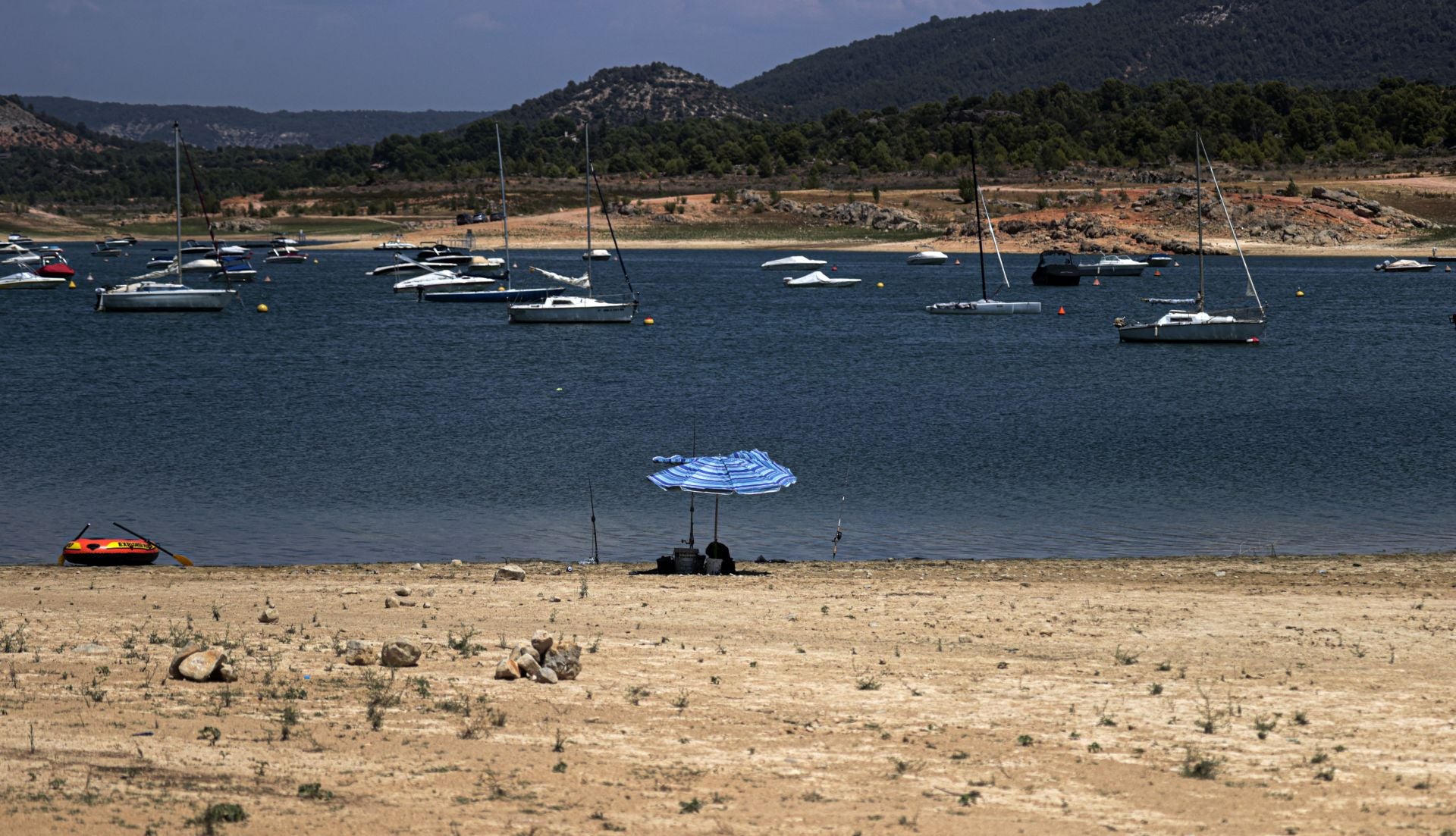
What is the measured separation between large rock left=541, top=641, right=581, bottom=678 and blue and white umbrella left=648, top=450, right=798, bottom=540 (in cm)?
749

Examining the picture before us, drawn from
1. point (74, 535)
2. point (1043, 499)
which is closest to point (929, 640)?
point (1043, 499)

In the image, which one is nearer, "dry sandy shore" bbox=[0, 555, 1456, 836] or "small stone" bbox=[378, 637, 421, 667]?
"dry sandy shore" bbox=[0, 555, 1456, 836]

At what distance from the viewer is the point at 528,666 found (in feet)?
52.7

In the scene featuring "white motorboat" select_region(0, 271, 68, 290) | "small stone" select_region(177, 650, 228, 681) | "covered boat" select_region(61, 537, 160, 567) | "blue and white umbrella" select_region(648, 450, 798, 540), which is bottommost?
"white motorboat" select_region(0, 271, 68, 290)

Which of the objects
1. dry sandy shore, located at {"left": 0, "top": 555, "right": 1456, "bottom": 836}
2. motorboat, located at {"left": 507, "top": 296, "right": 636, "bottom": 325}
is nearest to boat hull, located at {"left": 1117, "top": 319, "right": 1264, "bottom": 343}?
motorboat, located at {"left": 507, "top": 296, "right": 636, "bottom": 325}

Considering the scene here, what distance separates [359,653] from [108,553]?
1139 centimetres

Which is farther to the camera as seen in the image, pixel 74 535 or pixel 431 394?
pixel 431 394

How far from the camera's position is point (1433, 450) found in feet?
131

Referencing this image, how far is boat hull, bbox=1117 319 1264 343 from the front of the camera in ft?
224

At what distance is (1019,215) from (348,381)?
112 metres

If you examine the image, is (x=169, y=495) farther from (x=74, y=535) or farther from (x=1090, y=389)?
(x=1090, y=389)

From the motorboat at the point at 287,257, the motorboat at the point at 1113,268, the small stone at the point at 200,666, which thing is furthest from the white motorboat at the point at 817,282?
the small stone at the point at 200,666

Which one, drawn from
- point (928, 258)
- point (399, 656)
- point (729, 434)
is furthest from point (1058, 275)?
point (399, 656)

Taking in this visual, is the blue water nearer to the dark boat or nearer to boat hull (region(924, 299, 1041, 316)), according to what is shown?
Answer: boat hull (region(924, 299, 1041, 316))
